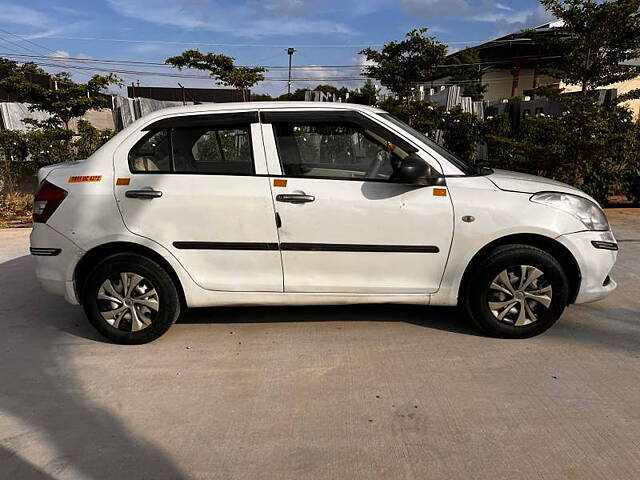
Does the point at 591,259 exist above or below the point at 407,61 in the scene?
below

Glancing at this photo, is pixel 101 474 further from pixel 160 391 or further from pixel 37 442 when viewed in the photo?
pixel 160 391

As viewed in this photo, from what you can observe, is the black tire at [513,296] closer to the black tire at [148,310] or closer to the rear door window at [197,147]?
the rear door window at [197,147]

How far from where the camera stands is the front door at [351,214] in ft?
11.4

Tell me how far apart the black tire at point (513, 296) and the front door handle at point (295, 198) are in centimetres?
132

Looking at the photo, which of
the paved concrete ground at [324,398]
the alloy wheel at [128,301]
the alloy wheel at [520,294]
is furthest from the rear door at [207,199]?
the alloy wheel at [520,294]

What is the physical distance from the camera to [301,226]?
349cm

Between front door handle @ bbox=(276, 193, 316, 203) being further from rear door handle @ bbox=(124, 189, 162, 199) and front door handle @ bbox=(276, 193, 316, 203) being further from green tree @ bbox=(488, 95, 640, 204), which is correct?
green tree @ bbox=(488, 95, 640, 204)

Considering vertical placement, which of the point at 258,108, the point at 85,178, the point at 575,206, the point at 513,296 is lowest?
the point at 513,296

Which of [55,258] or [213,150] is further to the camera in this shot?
[213,150]

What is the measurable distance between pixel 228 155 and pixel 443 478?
8.46 ft

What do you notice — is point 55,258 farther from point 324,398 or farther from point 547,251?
point 547,251

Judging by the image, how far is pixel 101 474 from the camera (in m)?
2.31

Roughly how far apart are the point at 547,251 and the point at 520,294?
1.22 ft

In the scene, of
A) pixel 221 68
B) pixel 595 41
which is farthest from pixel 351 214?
pixel 221 68
